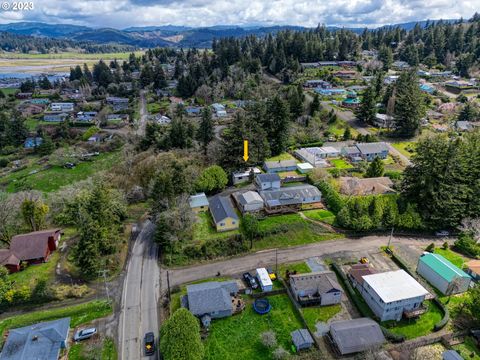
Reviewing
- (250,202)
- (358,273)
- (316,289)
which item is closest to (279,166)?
(250,202)

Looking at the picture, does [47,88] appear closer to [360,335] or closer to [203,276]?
[203,276]

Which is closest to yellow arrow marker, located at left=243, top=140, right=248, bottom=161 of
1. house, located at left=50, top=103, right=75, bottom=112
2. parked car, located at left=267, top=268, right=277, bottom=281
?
parked car, located at left=267, top=268, right=277, bottom=281

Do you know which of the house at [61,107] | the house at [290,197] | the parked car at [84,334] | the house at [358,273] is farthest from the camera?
the house at [61,107]

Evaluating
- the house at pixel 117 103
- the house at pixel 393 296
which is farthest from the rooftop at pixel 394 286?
the house at pixel 117 103

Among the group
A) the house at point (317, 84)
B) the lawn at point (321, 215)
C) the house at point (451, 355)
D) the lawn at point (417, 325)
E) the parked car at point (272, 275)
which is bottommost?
the lawn at point (417, 325)

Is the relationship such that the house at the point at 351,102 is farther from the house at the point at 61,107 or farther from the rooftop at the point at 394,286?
the house at the point at 61,107
